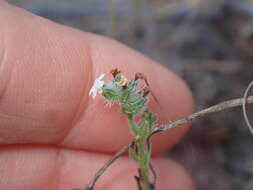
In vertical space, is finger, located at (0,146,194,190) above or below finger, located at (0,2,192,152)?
below

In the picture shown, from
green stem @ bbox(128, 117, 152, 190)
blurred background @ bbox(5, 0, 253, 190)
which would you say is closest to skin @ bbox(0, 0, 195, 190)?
green stem @ bbox(128, 117, 152, 190)

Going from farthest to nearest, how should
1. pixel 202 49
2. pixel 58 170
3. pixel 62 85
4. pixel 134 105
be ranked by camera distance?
pixel 202 49 → pixel 58 170 → pixel 62 85 → pixel 134 105

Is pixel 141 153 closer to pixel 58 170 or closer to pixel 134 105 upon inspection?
pixel 134 105

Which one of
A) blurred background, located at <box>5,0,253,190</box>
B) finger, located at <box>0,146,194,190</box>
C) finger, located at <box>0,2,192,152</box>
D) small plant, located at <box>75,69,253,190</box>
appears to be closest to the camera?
small plant, located at <box>75,69,253,190</box>

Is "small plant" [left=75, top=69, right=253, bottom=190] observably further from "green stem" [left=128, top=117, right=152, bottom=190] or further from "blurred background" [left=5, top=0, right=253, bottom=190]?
"blurred background" [left=5, top=0, right=253, bottom=190]

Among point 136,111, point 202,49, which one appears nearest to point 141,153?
point 136,111

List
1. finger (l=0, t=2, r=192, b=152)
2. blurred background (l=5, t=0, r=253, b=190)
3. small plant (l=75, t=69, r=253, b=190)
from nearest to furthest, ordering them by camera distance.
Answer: small plant (l=75, t=69, r=253, b=190)
finger (l=0, t=2, r=192, b=152)
blurred background (l=5, t=0, r=253, b=190)

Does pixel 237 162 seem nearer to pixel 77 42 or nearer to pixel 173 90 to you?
pixel 173 90

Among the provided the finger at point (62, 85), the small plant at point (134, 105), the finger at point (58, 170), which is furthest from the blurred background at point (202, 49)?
the small plant at point (134, 105)
